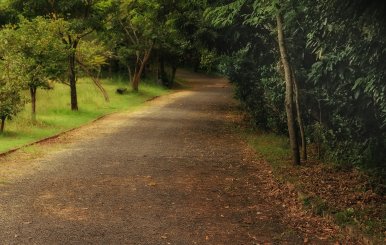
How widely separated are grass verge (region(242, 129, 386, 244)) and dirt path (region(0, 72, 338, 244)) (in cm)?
50

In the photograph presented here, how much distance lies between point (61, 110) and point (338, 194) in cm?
1735

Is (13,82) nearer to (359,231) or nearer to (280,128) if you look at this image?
(280,128)

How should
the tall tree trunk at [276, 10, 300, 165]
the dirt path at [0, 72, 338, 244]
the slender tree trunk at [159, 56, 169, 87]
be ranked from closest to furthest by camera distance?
the dirt path at [0, 72, 338, 244] < the tall tree trunk at [276, 10, 300, 165] < the slender tree trunk at [159, 56, 169, 87]

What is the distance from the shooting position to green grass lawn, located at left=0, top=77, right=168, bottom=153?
16.2 meters

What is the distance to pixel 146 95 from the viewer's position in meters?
38.0

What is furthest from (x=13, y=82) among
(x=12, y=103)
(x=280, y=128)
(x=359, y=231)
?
(x=359, y=231)

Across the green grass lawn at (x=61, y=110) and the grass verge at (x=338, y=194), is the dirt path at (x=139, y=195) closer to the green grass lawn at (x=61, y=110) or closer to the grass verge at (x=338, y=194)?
the grass verge at (x=338, y=194)

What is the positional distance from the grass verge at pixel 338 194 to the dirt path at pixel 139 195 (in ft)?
1.65

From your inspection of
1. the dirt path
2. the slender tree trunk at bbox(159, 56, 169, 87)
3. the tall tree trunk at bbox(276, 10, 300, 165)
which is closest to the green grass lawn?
the dirt path

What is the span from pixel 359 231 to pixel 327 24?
3201mm

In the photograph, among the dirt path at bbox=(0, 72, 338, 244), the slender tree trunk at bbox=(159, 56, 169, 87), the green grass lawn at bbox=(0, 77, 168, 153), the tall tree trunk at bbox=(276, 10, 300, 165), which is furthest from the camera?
the slender tree trunk at bbox=(159, 56, 169, 87)

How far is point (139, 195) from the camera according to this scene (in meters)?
8.80

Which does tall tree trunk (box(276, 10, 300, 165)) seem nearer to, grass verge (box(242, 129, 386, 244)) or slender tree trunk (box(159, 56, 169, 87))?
grass verge (box(242, 129, 386, 244))

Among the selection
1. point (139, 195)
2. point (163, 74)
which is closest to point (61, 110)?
point (139, 195)
